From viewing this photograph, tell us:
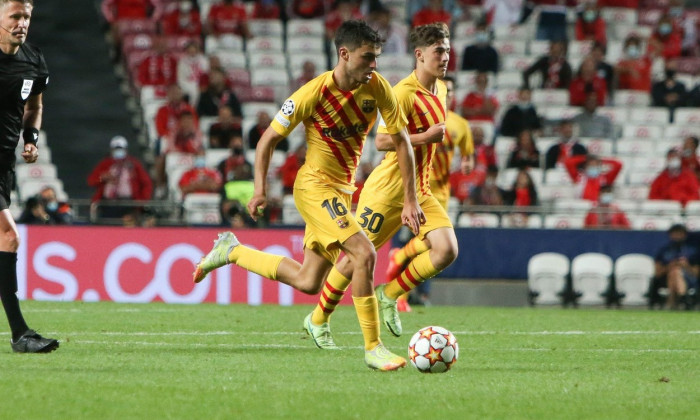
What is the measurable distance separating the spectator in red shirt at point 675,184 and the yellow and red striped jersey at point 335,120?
10263 millimetres

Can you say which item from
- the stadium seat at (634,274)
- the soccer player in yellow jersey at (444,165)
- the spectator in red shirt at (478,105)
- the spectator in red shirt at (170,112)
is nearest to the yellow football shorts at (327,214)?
the soccer player in yellow jersey at (444,165)

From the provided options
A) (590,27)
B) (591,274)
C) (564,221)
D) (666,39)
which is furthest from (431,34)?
(666,39)

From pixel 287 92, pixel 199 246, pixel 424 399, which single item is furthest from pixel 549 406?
pixel 287 92

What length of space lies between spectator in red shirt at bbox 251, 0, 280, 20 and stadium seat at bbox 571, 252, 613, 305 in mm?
7986

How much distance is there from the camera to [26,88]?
794 cm

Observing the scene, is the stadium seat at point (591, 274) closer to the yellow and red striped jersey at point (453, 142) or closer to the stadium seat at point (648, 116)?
the yellow and red striped jersey at point (453, 142)

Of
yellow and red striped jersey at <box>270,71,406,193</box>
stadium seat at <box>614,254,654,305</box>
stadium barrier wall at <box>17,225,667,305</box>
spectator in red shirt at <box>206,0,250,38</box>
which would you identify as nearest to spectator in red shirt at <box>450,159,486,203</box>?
stadium seat at <box>614,254,654,305</box>

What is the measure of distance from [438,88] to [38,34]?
12.8 m

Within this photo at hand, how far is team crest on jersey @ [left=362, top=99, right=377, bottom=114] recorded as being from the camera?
8070 mm

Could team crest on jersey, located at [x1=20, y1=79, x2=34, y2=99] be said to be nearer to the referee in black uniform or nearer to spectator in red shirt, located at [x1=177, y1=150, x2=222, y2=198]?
the referee in black uniform

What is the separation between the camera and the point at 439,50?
9969 mm

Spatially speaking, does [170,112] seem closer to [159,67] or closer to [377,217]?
[159,67]

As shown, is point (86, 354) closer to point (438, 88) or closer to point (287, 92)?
point (438, 88)

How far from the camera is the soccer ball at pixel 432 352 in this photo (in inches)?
288
